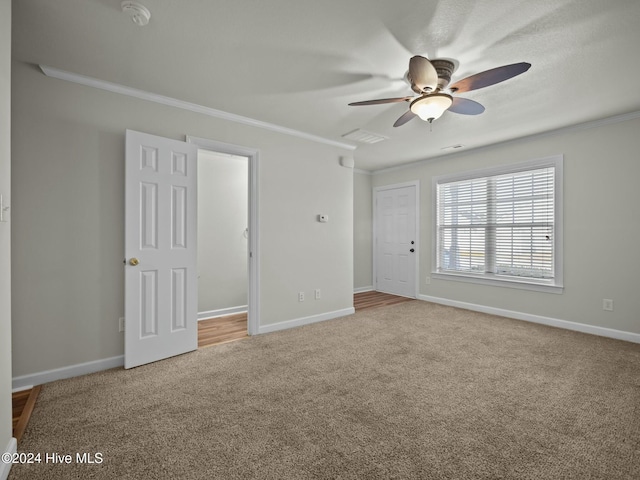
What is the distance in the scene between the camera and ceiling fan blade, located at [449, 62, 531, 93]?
1866 millimetres

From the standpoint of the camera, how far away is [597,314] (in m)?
3.68

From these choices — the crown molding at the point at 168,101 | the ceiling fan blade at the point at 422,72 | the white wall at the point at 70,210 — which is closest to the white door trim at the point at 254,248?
the crown molding at the point at 168,101

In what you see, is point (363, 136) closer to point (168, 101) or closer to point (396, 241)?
point (168, 101)

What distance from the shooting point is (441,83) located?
8.01ft

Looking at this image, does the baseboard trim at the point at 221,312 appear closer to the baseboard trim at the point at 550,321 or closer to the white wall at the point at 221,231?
the white wall at the point at 221,231

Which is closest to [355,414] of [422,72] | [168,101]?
[422,72]

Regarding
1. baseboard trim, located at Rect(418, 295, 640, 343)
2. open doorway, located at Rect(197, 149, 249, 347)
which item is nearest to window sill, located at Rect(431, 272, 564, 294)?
baseboard trim, located at Rect(418, 295, 640, 343)

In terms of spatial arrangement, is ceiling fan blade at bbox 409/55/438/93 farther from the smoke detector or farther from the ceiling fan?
the smoke detector

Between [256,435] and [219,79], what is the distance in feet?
8.97

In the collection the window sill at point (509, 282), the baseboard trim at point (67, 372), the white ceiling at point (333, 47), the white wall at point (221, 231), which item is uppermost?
the white ceiling at point (333, 47)

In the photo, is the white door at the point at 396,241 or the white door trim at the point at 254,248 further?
the white door at the point at 396,241

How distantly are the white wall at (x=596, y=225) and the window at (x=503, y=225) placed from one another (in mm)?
138

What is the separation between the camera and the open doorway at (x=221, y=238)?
14.7ft

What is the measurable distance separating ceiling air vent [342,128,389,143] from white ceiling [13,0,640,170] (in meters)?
0.68
